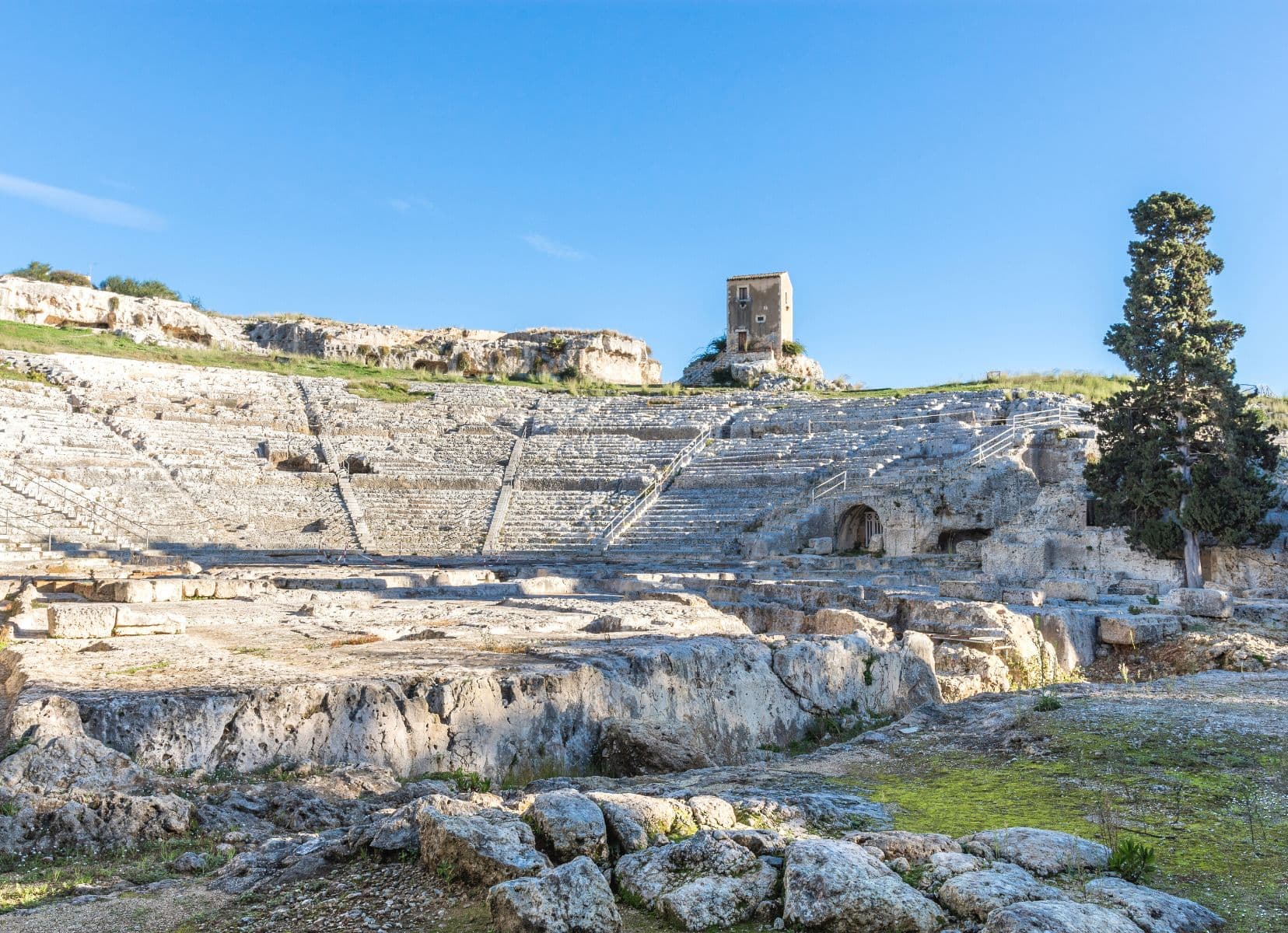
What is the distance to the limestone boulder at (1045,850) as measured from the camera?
3162mm

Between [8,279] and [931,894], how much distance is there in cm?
5021

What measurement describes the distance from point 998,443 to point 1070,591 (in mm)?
11064

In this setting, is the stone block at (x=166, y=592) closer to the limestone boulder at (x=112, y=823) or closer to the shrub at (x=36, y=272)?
the limestone boulder at (x=112, y=823)

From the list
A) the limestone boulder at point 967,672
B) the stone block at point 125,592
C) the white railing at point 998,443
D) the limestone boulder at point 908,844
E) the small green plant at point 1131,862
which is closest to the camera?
the small green plant at point 1131,862

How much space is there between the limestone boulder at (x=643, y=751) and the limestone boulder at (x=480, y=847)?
7.54 ft

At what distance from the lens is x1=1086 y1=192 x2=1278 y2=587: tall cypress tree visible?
51.5 ft

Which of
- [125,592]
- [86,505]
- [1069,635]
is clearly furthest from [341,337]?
[1069,635]

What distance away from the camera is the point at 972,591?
12.6m

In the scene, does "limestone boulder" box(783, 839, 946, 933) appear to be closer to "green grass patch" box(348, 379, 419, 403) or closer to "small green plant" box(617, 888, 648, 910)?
"small green plant" box(617, 888, 648, 910)

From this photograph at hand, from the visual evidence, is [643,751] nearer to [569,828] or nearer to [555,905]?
[569,828]

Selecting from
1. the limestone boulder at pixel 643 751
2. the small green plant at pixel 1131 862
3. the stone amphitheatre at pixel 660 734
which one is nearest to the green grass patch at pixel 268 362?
the stone amphitheatre at pixel 660 734

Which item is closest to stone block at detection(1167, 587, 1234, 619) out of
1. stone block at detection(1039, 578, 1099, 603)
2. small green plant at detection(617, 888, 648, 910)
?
stone block at detection(1039, 578, 1099, 603)

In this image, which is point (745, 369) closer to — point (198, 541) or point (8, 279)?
point (198, 541)

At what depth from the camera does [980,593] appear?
12.4 metres
